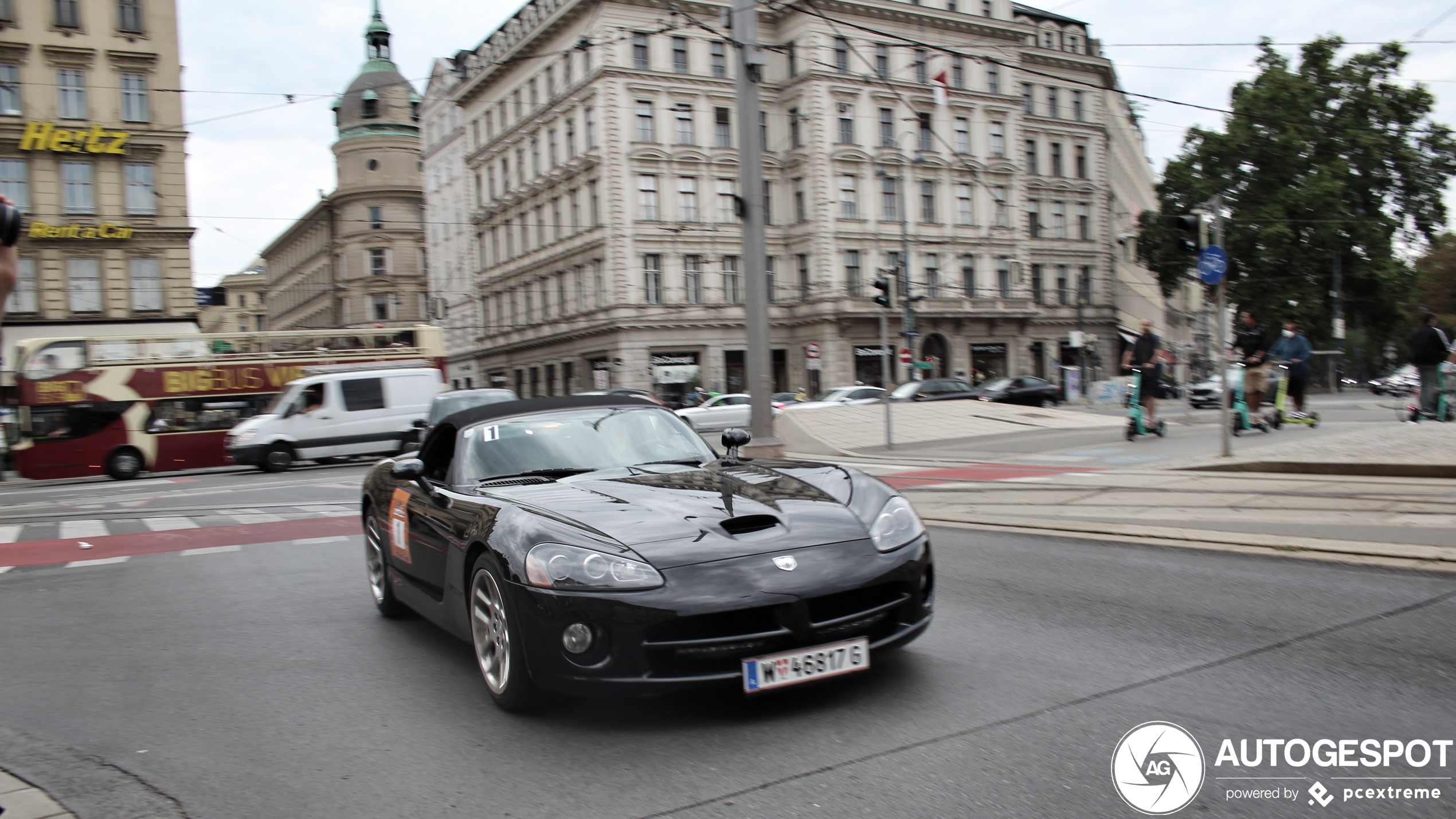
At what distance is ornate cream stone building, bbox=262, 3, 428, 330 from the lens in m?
82.2

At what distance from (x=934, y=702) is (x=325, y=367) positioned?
85.7ft

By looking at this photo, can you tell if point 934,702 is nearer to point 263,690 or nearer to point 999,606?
point 999,606

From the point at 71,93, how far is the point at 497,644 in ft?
152

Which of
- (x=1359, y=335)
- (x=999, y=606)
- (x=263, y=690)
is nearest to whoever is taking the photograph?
(x=263, y=690)

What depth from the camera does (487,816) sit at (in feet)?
10.6

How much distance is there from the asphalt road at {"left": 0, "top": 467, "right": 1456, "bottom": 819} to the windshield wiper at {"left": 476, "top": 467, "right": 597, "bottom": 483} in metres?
0.90

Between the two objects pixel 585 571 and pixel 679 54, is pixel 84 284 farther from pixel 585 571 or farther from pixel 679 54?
pixel 585 571

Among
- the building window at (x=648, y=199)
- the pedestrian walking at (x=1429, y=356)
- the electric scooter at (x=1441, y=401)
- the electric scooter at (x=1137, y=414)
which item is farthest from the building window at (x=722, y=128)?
the electric scooter at (x=1441, y=401)

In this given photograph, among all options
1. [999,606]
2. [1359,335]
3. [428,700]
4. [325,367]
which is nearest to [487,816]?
[428,700]

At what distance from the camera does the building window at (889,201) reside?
183ft

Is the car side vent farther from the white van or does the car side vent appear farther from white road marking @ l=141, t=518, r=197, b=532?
the white van

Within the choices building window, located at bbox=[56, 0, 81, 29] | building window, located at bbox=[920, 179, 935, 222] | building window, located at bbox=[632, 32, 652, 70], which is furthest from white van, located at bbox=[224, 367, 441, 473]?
building window, located at bbox=[920, 179, 935, 222]

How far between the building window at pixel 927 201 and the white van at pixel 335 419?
35.9 metres

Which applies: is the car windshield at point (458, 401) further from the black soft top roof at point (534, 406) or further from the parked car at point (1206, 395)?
the parked car at point (1206, 395)
